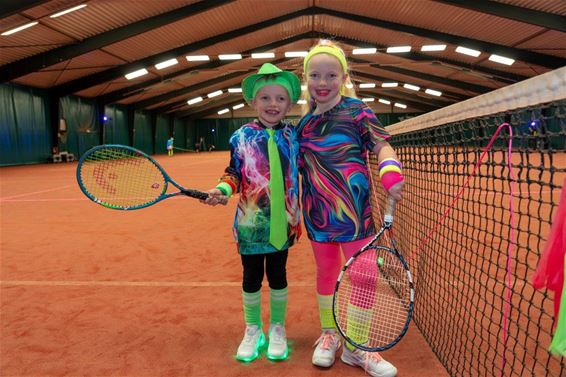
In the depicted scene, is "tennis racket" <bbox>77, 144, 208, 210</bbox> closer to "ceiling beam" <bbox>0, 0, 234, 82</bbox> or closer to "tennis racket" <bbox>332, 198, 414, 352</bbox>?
"tennis racket" <bbox>332, 198, 414, 352</bbox>

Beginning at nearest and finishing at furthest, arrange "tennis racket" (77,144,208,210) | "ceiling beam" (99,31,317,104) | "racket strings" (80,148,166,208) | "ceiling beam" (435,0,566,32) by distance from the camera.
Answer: "tennis racket" (77,144,208,210) < "racket strings" (80,148,166,208) < "ceiling beam" (435,0,566,32) < "ceiling beam" (99,31,317,104)

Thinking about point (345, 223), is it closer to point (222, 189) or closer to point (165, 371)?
point (222, 189)

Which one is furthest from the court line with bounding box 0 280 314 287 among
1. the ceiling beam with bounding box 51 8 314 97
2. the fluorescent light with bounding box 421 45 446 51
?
the fluorescent light with bounding box 421 45 446 51

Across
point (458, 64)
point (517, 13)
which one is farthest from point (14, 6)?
point (458, 64)

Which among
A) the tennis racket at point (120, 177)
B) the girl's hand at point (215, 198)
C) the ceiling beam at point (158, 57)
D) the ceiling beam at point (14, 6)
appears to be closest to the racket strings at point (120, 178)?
the tennis racket at point (120, 177)

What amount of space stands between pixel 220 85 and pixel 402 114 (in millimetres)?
17229

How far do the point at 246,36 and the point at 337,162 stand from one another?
57.1 ft

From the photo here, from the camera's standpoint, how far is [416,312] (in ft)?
8.93

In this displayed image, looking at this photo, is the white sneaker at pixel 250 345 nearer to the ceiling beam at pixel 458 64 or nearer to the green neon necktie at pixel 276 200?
the green neon necktie at pixel 276 200

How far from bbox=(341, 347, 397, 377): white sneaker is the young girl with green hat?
1.02 ft

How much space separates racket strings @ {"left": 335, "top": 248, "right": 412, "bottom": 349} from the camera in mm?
1957

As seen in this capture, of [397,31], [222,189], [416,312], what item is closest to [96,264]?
[222,189]

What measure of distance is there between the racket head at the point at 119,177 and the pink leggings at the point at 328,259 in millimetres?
853

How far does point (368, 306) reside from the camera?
198 cm
